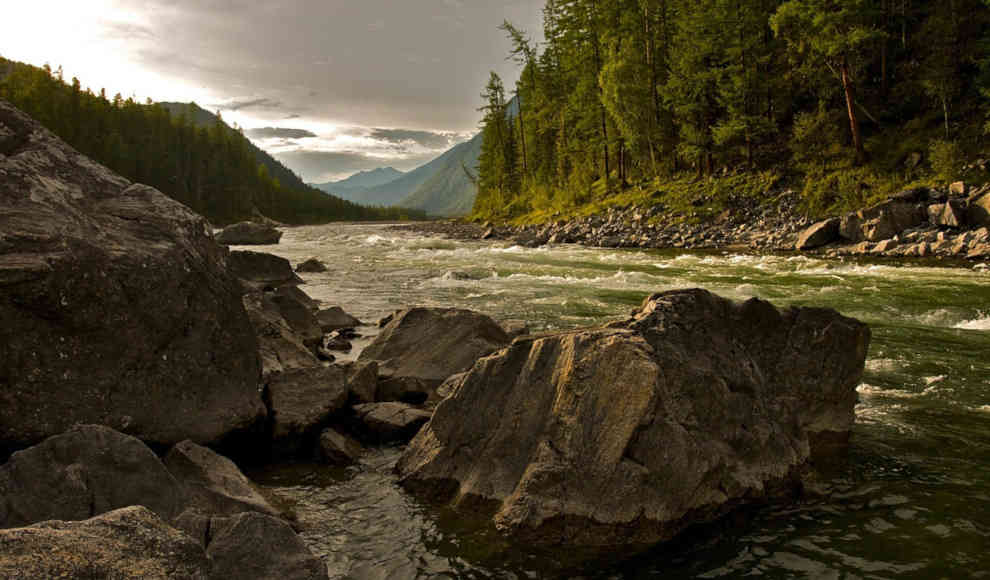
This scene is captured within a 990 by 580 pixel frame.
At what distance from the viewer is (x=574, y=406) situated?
6.61 m

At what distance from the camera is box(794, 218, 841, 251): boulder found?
103 ft

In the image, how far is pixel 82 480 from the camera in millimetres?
5016

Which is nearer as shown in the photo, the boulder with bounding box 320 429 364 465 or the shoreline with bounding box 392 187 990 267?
the boulder with bounding box 320 429 364 465

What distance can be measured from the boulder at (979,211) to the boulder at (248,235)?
184ft

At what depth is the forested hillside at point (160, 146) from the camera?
107m

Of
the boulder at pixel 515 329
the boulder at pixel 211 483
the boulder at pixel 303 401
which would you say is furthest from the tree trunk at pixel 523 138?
the boulder at pixel 211 483

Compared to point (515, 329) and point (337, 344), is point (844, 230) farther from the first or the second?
point (337, 344)

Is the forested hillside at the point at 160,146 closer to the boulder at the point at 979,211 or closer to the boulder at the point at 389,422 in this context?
the boulder at the point at 389,422

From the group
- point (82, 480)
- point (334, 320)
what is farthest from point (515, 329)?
point (82, 480)

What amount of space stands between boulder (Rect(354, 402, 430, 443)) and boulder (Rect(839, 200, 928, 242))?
95.4 ft

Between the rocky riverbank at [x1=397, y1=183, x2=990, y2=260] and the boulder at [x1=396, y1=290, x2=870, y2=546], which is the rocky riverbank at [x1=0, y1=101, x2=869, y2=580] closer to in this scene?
the boulder at [x1=396, y1=290, x2=870, y2=546]

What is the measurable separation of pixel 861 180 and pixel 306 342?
Answer: 36.2 m

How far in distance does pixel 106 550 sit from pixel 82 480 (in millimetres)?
2203

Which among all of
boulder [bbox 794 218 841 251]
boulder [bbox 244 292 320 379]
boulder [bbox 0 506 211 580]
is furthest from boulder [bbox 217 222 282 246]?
boulder [bbox 0 506 211 580]
